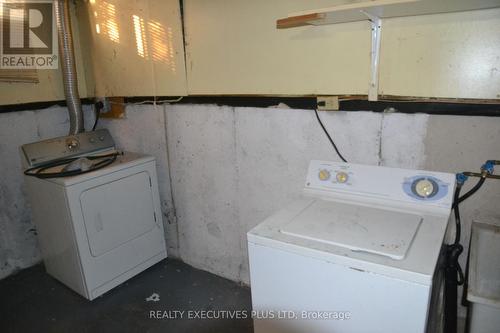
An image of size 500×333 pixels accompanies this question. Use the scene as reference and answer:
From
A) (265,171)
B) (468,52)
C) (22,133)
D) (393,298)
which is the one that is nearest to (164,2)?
(265,171)

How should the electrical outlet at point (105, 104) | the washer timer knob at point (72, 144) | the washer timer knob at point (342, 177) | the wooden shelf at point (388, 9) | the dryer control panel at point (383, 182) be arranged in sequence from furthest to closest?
1. the electrical outlet at point (105, 104)
2. the washer timer knob at point (72, 144)
3. the washer timer knob at point (342, 177)
4. the dryer control panel at point (383, 182)
5. the wooden shelf at point (388, 9)

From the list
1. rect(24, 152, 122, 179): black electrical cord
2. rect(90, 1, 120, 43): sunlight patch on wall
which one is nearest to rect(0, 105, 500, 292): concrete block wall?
rect(24, 152, 122, 179): black electrical cord

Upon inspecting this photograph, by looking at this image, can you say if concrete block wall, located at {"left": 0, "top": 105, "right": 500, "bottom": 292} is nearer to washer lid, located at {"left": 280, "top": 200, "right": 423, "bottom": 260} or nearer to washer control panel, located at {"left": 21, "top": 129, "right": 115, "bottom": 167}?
washer control panel, located at {"left": 21, "top": 129, "right": 115, "bottom": 167}

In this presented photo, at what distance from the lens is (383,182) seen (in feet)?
4.88

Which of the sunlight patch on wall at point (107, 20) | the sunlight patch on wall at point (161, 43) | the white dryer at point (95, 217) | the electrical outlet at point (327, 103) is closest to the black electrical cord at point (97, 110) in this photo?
the white dryer at point (95, 217)

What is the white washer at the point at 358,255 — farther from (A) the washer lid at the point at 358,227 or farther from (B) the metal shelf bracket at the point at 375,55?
(B) the metal shelf bracket at the point at 375,55

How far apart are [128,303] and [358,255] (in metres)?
1.70

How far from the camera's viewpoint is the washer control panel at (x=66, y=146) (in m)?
2.21

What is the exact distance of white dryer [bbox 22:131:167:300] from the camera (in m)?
2.05

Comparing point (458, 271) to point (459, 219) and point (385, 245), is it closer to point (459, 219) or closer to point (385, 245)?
point (459, 219)

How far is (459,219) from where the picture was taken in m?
1.46

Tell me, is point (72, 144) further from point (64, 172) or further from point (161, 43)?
point (161, 43)

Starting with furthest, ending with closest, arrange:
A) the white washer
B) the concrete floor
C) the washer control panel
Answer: the washer control panel < the concrete floor < the white washer

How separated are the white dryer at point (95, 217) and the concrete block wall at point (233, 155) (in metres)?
0.20
